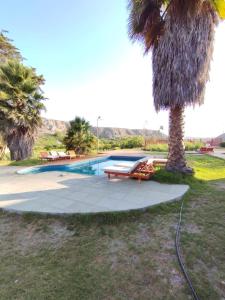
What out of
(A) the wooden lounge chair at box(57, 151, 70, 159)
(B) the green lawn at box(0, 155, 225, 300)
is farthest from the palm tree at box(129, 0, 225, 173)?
(A) the wooden lounge chair at box(57, 151, 70, 159)

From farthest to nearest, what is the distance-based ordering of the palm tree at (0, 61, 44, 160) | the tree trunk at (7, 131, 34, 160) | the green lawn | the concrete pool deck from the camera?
the tree trunk at (7, 131, 34, 160) → the palm tree at (0, 61, 44, 160) → the concrete pool deck → the green lawn

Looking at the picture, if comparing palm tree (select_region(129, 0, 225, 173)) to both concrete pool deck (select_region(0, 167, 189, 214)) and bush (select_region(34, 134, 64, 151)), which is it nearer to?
concrete pool deck (select_region(0, 167, 189, 214))

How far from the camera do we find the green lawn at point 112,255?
2.25 meters

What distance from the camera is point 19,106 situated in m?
11.4

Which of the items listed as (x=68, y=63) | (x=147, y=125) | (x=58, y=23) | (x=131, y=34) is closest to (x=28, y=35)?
(x=58, y=23)

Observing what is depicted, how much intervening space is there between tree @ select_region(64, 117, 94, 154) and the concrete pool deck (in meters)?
7.79

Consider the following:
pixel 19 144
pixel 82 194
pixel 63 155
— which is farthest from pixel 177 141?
pixel 19 144

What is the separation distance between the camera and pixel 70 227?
12.1 ft

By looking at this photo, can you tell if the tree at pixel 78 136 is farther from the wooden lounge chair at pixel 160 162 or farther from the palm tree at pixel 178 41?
the palm tree at pixel 178 41

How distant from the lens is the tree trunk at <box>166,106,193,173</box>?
692 centimetres

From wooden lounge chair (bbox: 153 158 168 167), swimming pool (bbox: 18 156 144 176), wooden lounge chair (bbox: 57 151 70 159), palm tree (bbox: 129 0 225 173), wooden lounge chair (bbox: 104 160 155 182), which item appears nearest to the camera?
palm tree (bbox: 129 0 225 173)

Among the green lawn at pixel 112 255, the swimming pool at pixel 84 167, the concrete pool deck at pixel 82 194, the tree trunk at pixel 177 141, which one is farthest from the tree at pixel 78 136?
the green lawn at pixel 112 255

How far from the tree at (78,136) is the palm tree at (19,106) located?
3016 mm

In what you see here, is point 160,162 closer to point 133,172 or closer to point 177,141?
point 177,141
